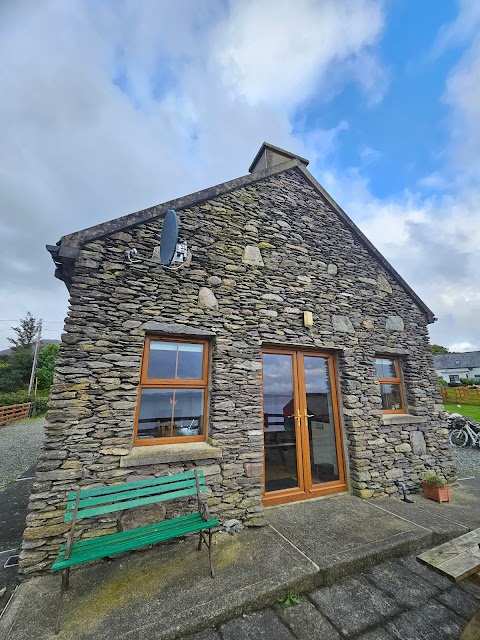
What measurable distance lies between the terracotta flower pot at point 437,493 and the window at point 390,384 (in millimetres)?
1349

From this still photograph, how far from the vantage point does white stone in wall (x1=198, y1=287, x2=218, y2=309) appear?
3.95 m

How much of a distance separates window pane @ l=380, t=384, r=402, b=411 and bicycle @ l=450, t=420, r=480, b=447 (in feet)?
23.4

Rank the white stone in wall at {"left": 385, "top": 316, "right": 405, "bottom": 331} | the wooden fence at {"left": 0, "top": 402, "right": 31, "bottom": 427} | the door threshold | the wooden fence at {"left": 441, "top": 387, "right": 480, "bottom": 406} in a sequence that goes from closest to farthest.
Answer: the door threshold → the white stone in wall at {"left": 385, "top": 316, "right": 405, "bottom": 331} → the wooden fence at {"left": 0, "top": 402, "right": 31, "bottom": 427} → the wooden fence at {"left": 441, "top": 387, "right": 480, "bottom": 406}

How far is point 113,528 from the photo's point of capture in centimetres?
289

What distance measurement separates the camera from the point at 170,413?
363 centimetres

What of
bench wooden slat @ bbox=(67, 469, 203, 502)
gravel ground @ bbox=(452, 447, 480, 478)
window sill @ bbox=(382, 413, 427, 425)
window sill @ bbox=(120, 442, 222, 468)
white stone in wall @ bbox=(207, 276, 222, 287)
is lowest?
gravel ground @ bbox=(452, 447, 480, 478)

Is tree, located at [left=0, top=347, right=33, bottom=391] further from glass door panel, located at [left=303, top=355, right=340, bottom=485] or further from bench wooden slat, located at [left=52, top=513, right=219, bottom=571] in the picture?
glass door panel, located at [left=303, top=355, right=340, bottom=485]

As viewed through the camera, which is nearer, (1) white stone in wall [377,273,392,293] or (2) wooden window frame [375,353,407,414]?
(2) wooden window frame [375,353,407,414]

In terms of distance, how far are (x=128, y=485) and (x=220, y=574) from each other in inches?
50.6

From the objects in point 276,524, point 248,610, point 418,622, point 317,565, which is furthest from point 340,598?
point 276,524

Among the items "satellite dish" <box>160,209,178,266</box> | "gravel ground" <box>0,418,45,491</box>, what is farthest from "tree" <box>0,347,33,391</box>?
"satellite dish" <box>160,209,178,266</box>

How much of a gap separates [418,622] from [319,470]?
2.38 m

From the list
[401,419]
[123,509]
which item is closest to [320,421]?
[401,419]

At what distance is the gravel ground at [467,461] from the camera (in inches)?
248
